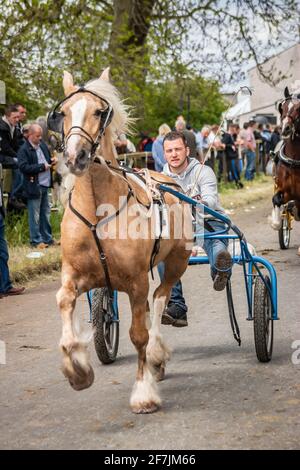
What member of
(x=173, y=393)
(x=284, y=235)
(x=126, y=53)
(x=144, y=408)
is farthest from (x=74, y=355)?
(x=126, y=53)

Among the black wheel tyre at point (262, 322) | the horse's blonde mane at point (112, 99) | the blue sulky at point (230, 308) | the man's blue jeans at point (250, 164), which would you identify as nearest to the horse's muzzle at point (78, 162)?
the horse's blonde mane at point (112, 99)

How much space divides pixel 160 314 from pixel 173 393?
96cm

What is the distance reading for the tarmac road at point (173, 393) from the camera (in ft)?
16.2

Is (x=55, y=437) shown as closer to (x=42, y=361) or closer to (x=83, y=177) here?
(x=83, y=177)

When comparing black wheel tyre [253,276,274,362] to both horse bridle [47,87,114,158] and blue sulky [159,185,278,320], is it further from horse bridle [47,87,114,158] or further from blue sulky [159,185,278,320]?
horse bridle [47,87,114,158]

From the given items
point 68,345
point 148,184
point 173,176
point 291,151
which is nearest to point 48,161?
point 291,151

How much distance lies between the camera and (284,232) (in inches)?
525

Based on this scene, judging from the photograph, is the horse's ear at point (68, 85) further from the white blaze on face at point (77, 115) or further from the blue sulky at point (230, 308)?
the blue sulky at point (230, 308)

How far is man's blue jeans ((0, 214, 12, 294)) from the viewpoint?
10.2 meters

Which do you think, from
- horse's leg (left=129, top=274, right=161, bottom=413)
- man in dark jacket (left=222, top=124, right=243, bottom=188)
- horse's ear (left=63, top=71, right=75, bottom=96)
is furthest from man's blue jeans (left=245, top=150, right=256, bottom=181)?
horse's leg (left=129, top=274, right=161, bottom=413)

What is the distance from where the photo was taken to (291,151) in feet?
38.7

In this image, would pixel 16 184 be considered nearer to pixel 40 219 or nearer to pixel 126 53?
pixel 40 219

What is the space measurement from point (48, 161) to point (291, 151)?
394cm

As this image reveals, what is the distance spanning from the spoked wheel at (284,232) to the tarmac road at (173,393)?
3.72 m
